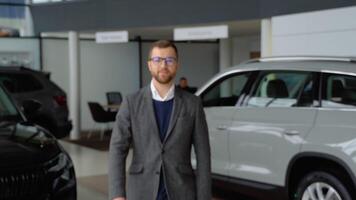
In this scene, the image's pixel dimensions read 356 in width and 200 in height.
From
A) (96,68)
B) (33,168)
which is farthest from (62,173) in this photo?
(96,68)

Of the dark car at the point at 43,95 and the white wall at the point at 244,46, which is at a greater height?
the white wall at the point at 244,46

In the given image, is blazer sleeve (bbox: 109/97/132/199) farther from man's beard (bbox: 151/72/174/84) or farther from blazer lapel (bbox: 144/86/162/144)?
man's beard (bbox: 151/72/174/84)

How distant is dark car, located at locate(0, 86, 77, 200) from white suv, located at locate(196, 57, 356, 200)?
2007 mm

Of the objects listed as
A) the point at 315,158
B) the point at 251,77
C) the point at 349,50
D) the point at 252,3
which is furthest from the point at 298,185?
the point at 252,3

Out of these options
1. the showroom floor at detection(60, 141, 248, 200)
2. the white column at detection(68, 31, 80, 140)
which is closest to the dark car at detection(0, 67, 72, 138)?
the showroom floor at detection(60, 141, 248, 200)

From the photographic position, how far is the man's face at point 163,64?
334cm

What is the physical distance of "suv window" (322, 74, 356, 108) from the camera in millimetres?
5625

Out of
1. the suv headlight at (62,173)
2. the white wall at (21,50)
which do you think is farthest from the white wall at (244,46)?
the suv headlight at (62,173)

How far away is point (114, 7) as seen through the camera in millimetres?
13266

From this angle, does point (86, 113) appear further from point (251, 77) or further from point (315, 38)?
point (251, 77)

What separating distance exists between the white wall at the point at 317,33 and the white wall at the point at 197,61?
9004mm

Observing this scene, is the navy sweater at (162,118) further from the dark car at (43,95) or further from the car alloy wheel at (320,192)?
the dark car at (43,95)

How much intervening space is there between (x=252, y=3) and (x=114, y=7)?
14.2ft

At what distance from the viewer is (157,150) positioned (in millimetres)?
3387
